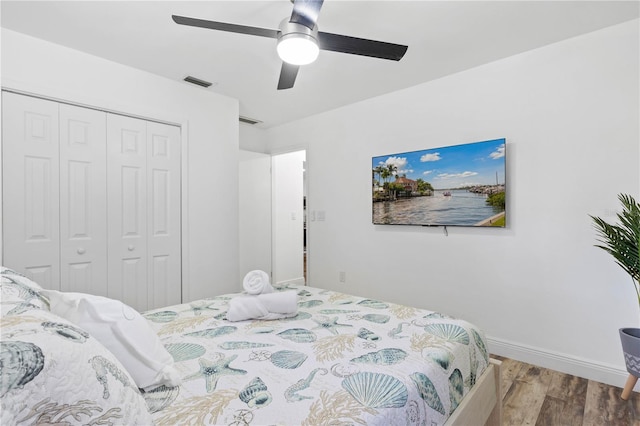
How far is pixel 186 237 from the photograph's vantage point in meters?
3.23

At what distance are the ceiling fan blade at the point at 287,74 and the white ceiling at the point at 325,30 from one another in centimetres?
35

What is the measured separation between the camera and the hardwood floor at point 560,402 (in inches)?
73.4

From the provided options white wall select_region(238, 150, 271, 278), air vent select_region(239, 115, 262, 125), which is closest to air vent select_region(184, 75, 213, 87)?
air vent select_region(239, 115, 262, 125)

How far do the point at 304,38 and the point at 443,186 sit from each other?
1.90m

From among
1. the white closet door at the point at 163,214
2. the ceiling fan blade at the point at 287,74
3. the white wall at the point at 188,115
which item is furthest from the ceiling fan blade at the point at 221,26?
the white closet door at the point at 163,214

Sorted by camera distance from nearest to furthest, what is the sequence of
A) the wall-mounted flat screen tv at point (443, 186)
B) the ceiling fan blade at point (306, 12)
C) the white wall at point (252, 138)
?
the ceiling fan blade at point (306, 12) < the wall-mounted flat screen tv at point (443, 186) < the white wall at point (252, 138)

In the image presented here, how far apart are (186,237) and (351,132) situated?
2132 mm

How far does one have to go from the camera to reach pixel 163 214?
3.12 meters

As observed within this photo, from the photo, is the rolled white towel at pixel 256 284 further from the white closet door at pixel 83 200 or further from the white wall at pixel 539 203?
the white wall at pixel 539 203

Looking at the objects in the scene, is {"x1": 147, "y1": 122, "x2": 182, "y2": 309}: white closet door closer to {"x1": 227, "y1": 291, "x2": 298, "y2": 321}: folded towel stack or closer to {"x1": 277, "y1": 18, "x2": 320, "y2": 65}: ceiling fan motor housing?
{"x1": 227, "y1": 291, "x2": 298, "y2": 321}: folded towel stack

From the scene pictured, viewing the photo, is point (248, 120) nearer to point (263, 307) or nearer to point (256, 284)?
point (256, 284)

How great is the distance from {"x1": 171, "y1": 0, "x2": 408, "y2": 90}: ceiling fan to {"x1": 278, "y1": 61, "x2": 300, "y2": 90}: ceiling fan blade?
192 mm

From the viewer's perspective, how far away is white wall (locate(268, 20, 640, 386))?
7.36ft

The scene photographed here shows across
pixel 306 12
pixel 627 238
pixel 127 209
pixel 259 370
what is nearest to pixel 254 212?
pixel 127 209
